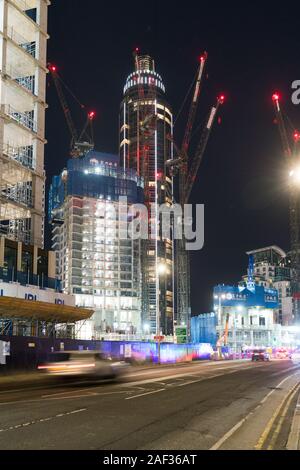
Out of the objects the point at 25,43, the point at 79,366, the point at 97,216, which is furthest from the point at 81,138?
the point at 79,366

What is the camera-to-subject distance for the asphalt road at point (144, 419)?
1170 centimetres

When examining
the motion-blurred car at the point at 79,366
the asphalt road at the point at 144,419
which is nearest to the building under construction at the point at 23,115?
the motion-blurred car at the point at 79,366

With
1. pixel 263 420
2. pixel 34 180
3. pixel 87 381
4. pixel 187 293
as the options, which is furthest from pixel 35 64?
pixel 187 293

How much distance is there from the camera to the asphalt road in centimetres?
1170

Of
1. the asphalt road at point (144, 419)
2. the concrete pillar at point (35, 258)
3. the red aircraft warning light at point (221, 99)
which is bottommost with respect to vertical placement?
the asphalt road at point (144, 419)

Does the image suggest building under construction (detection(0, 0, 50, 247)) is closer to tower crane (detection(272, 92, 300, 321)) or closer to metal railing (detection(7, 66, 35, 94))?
metal railing (detection(7, 66, 35, 94))

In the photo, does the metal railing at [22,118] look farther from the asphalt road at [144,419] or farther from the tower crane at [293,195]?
the tower crane at [293,195]

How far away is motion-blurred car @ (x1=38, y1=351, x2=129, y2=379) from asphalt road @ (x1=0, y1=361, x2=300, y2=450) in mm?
3439

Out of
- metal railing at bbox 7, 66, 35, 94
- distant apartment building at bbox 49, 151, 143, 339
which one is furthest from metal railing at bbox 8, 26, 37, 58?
distant apartment building at bbox 49, 151, 143, 339

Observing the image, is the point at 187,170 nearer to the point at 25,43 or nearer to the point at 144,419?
the point at 25,43

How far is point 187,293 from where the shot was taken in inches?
5236

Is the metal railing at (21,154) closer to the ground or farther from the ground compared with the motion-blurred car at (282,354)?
farther from the ground

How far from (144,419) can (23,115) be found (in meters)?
55.2

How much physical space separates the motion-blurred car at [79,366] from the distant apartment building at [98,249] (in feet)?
357
